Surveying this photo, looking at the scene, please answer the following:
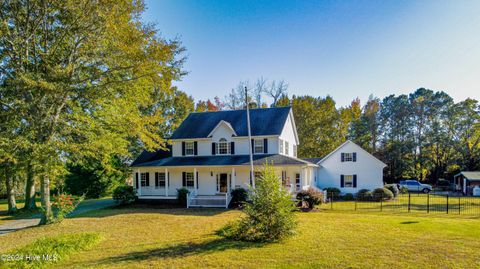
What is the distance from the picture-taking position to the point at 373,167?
26.5m

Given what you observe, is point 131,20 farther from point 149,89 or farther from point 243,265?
point 243,265

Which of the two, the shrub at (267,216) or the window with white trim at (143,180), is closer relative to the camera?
the shrub at (267,216)

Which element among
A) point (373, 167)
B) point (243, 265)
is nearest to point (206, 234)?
point (243, 265)

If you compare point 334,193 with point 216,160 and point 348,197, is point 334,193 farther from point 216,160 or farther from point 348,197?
point 216,160

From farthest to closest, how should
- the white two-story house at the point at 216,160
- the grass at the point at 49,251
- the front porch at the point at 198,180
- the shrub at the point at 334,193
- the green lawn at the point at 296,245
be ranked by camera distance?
the shrub at the point at 334,193, the front porch at the point at 198,180, the white two-story house at the point at 216,160, the grass at the point at 49,251, the green lawn at the point at 296,245

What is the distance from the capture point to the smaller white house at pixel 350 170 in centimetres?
2639

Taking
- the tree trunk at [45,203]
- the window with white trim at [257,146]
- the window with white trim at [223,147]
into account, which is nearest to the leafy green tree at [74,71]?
the tree trunk at [45,203]

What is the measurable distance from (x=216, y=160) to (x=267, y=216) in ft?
41.7

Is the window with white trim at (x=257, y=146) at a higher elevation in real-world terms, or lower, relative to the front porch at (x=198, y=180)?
higher

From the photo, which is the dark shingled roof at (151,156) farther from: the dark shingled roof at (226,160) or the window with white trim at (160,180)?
the window with white trim at (160,180)

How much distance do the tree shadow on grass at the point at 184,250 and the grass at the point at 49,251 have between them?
1557 mm

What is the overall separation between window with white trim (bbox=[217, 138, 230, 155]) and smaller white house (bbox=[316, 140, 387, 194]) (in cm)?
996

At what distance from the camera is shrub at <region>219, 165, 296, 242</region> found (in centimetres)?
1027

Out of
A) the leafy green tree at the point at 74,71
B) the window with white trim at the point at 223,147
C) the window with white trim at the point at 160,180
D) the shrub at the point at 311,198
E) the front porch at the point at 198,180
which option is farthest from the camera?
the window with white trim at the point at 160,180
